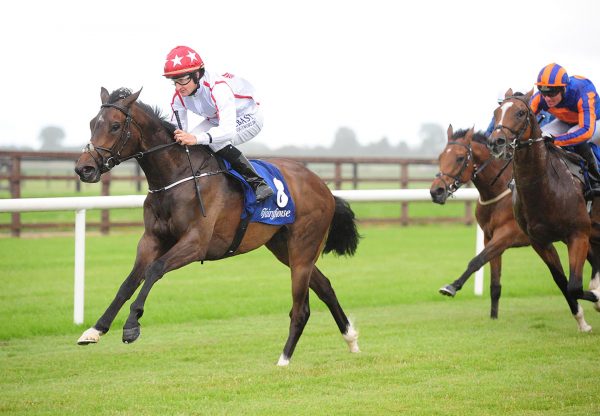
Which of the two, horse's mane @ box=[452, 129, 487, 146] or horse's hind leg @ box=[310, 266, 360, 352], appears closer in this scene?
horse's hind leg @ box=[310, 266, 360, 352]

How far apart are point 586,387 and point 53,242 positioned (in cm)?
1065

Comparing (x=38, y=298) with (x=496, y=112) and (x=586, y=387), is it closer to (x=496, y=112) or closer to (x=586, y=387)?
(x=496, y=112)

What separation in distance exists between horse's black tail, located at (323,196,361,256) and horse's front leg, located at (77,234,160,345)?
194 centimetres

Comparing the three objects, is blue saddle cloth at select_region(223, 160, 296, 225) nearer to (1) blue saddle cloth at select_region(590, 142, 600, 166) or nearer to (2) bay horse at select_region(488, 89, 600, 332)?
(2) bay horse at select_region(488, 89, 600, 332)

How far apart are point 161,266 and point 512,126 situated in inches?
121

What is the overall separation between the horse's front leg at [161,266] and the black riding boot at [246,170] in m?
0.60

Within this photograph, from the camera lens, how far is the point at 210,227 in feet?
19.1

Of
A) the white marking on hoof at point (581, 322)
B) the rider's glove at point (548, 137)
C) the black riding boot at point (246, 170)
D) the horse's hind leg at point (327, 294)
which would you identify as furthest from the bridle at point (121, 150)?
the white marking on hoof at point (581, 322)

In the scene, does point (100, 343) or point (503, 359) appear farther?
point (100, 343)

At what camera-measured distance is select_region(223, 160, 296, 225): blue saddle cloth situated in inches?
242

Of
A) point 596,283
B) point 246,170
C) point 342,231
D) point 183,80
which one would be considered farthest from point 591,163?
point 183,80

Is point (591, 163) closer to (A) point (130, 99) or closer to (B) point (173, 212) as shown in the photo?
(B) point (173, 212)

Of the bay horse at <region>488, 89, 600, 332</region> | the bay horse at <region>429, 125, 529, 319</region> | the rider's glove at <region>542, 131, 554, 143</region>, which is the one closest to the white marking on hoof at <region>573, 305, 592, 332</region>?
the bay horse at <region>488, 89, 600, 332</region>

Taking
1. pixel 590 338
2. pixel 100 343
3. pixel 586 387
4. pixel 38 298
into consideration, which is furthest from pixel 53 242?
pixel 586 387
